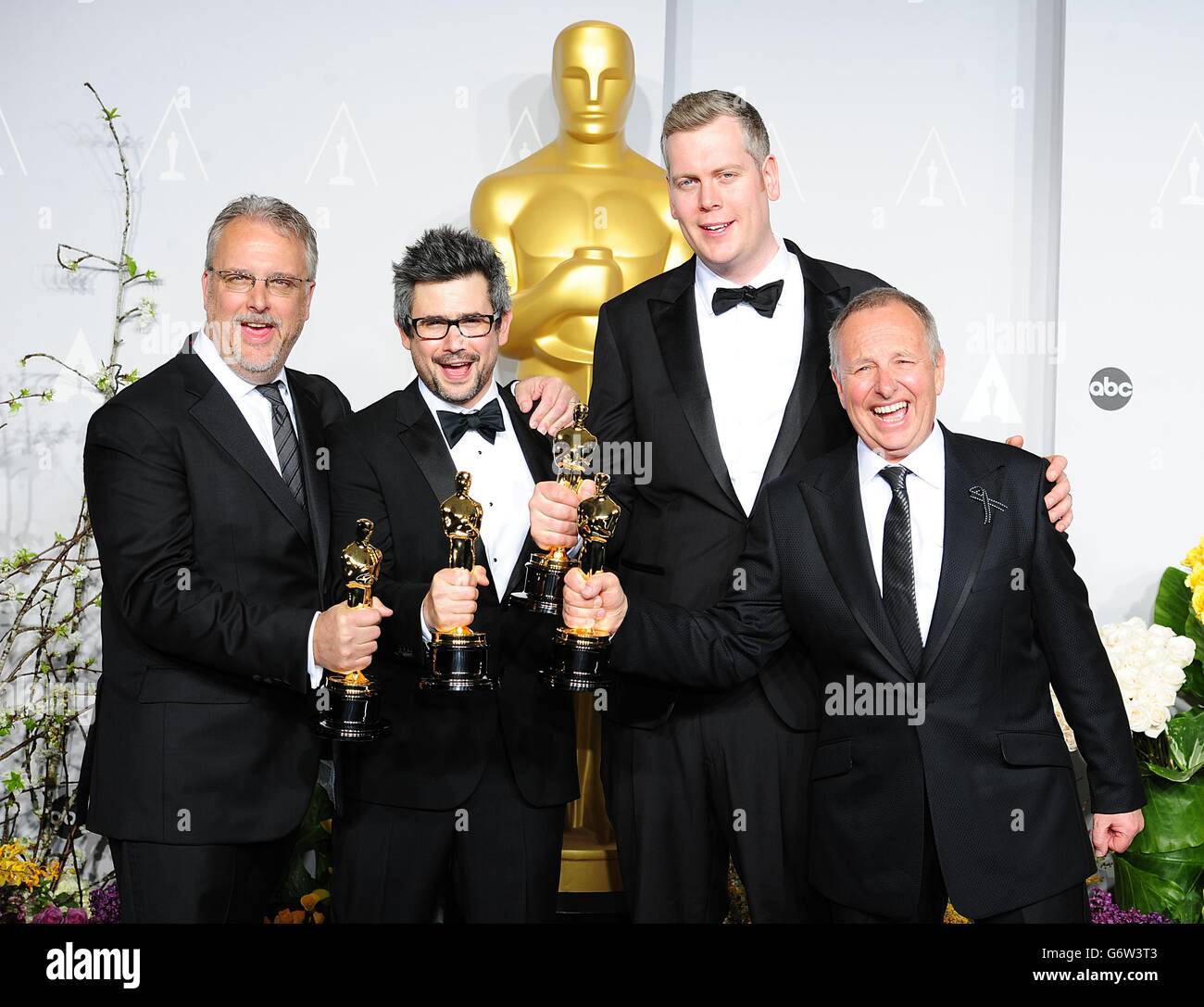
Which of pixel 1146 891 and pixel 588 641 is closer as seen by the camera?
pixel 588 641

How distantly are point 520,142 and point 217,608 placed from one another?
9.14ft

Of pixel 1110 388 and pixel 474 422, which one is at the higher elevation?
pixel 1110 388

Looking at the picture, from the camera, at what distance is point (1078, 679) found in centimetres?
248

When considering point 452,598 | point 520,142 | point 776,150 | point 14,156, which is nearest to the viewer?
point 452,598

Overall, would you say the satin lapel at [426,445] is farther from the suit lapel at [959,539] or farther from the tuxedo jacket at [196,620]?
the suit lapel at [959,539]

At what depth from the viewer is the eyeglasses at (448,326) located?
2.75 metres

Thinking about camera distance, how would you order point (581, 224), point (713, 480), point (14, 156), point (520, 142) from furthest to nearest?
point (520, 142), point (14, 156), point (581, 224), point (713, 480)

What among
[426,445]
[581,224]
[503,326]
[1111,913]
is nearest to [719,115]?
[503,326]

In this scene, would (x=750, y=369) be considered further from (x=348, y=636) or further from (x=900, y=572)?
(x=348, y=636)

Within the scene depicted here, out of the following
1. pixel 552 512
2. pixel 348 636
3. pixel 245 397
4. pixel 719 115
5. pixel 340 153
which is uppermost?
pixel 340 153

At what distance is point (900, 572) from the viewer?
2.47 metres

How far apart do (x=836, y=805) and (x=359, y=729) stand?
0.93 metres

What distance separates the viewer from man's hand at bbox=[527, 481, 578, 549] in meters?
2.48

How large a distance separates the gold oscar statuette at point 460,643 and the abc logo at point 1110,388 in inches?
109
